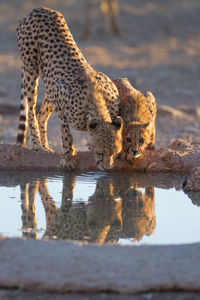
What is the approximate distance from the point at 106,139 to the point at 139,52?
36.0 ft

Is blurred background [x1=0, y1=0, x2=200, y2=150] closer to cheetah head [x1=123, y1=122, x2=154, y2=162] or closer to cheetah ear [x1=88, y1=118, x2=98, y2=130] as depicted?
cheetah head [x1=123, y1=122, x2=154, y2=162]

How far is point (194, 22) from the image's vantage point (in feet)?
68.0

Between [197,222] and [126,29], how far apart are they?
50.3ft

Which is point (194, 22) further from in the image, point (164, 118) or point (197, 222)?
point (197, 222)

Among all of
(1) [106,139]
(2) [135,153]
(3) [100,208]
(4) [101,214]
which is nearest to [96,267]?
(4) [101,214]

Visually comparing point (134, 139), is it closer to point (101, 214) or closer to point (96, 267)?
point (101, 214)

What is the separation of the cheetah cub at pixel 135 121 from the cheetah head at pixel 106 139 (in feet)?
0.91

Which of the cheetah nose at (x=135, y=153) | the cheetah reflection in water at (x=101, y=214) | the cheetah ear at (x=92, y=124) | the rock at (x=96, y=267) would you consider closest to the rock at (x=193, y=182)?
the cheetah reflection in water at (x=101, y=214)

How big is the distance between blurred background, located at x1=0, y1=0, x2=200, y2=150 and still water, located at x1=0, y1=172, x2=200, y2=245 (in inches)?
83.6

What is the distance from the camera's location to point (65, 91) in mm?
6691

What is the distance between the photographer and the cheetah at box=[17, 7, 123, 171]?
6133 mm

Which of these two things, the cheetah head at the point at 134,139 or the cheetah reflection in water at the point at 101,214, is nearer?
the cheetah reflection in water at the point at 101,214

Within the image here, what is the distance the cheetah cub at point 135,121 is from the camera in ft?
21.1

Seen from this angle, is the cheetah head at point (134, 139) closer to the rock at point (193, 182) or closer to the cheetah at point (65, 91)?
the cheetah at point (65, 91)
